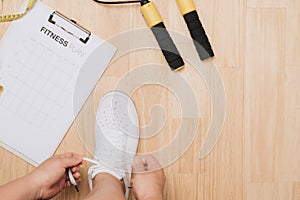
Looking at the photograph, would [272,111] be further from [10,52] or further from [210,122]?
[10,52]

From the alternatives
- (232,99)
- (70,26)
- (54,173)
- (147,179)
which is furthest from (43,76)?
(232,99)

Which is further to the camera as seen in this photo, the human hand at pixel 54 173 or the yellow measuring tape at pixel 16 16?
the yellow measuring tape at pixel 16 16

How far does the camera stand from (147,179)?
115cm

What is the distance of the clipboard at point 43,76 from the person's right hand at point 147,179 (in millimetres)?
195

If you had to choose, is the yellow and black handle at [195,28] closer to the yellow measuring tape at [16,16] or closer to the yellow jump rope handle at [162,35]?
the yellow jump rope handle at [162,35]

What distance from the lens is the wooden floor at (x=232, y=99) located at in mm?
1201

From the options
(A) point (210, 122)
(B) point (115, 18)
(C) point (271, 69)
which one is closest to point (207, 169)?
(A) point (210, 122)

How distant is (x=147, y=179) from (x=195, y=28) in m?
0.36

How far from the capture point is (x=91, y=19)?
1.21 m

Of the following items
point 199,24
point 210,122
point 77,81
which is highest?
point 199,24

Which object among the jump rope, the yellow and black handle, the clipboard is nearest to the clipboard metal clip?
the clipboard

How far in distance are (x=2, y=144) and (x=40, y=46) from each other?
0.81 ft

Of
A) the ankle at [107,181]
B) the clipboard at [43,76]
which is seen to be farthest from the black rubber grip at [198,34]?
the ankle at [107,181]

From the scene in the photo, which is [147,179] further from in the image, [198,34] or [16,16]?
[16,16]
